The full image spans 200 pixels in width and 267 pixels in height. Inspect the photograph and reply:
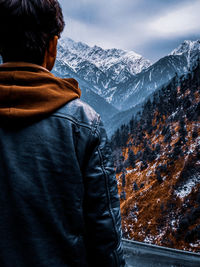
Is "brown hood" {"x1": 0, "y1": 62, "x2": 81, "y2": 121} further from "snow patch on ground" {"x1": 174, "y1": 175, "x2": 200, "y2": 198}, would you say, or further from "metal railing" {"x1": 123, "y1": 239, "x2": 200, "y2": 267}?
"snow patch on ground" {"x1": 174, "y1": 175, "x2": 200, "y2": 198}

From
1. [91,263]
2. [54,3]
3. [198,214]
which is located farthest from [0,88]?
[198,214]

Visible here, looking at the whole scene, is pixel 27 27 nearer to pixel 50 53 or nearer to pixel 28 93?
pixel 50 53

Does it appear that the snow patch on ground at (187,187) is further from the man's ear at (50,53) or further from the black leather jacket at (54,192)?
the man's ear at (50,53)

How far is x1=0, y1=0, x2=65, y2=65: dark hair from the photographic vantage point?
849mm

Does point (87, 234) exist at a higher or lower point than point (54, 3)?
lower

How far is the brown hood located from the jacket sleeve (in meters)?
0.27

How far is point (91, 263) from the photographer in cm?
102

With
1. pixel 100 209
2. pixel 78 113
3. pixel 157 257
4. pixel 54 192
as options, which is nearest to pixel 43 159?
pixel 54 192

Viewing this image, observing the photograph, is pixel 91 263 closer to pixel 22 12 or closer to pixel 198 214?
pixel 22 12

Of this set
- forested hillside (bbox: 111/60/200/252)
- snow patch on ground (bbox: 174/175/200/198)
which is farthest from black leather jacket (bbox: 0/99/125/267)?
snow patch on ground (bbox: 174/175/200/198)

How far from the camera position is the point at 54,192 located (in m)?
0.86

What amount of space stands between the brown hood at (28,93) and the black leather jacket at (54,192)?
0.18 feet

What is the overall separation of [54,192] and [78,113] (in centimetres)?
40

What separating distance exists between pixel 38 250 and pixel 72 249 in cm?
16
